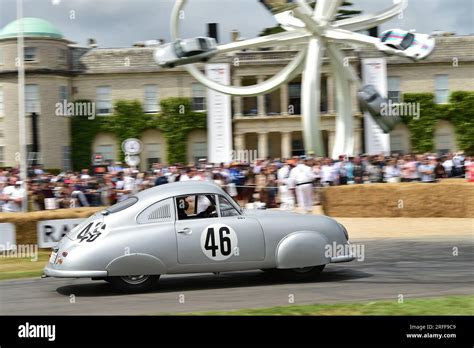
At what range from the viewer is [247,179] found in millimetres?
25000

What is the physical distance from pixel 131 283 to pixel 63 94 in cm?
4661

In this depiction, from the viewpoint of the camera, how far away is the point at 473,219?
2133 cm

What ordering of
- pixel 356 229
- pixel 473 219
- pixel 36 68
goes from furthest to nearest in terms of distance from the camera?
1. pixel 36 68
2. pixel 473 219
3. pixel 356 229

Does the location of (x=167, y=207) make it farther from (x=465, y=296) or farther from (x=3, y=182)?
(x=3, y=182)

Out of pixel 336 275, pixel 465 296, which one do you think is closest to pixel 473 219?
pixel 336 275

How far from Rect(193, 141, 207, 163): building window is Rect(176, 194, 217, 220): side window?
45632mm

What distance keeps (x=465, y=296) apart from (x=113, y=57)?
49.4 metres

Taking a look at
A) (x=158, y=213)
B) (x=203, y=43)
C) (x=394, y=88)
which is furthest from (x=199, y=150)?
(x=158, y=213)

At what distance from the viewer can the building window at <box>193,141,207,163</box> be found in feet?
188

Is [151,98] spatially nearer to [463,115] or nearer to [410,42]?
[463,115]

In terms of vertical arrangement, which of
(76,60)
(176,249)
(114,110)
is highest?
(76,60)

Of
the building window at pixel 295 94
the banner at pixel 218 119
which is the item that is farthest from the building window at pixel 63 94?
the building window at pixel 295 94

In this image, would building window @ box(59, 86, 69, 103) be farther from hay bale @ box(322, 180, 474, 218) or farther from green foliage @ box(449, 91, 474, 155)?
hay bale @ box(322, 180, 474, 218)
